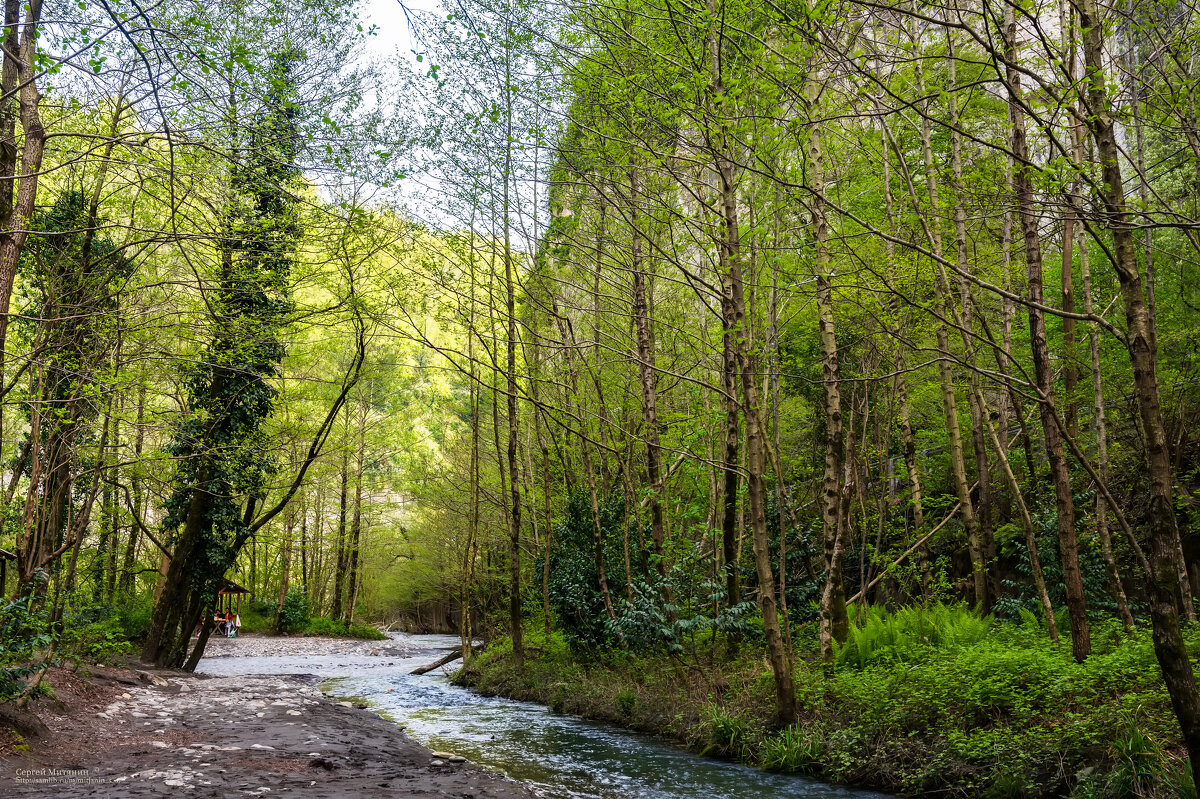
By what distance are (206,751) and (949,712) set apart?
702 cm

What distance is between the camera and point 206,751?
6.80m

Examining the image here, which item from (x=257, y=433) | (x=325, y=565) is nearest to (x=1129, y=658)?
(x=257, y=433)

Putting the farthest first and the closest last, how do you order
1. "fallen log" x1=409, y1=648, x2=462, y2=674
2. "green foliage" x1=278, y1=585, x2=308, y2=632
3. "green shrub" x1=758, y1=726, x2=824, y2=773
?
"green foliage" x1=278, y1=585, x2=308, y2=632
"fallen log" x1=409, y1=648, x2=462, y2=674
"green shrub" x1=758, y1=726, x2=824, y2=773

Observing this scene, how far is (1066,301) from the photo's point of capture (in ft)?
31.1

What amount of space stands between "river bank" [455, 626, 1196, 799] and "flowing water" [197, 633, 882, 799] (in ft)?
1.09

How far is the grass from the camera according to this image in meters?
5.99

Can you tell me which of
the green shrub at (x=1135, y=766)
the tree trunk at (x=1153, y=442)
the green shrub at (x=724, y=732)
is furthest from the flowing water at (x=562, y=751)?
the tree trunk at (x=1153, y=442)

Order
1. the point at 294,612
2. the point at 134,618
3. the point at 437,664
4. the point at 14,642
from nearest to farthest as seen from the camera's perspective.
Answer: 1. the point at 14,642
2. the point at 437,664
3. the point at 134,618
4. the point at 294,612

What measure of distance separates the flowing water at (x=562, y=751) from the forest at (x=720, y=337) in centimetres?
50

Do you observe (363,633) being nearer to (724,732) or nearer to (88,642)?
(88,642)

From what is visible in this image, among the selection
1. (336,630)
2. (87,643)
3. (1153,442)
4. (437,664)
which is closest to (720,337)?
(1153,442)

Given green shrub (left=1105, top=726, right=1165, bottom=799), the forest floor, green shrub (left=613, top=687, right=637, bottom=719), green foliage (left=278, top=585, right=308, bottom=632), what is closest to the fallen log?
the forest floor

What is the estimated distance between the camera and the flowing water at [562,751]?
24.0ft

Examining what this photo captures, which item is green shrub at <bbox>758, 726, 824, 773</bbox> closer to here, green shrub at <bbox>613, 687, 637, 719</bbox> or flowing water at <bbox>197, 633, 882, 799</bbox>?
flowing water at <bbox>197, 633, 882, 799</bbox>
